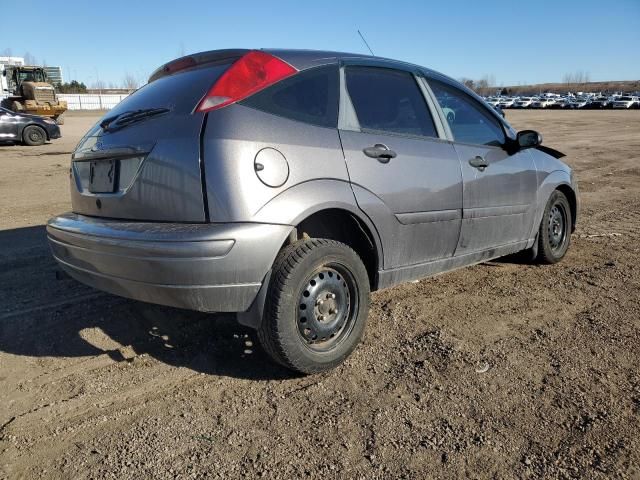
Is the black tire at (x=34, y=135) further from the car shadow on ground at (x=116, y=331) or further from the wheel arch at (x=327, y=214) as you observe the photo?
the wheel arch at (x=327, y=214)

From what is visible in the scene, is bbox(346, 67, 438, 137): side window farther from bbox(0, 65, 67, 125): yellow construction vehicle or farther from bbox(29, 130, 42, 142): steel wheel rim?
bbox(0, 65, 67, 125): yellow construction vehicle

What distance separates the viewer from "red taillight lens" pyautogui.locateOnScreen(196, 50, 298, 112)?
2695 mm

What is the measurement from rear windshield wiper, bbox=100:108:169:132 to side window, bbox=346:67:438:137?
1.13 metres

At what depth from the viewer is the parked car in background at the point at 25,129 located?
17.0m

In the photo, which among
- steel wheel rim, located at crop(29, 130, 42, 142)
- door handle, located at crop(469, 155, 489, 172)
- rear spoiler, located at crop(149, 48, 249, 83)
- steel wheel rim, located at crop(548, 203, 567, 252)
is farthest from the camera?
steel wheel rim, located at crop(29, 130, 42, 142)

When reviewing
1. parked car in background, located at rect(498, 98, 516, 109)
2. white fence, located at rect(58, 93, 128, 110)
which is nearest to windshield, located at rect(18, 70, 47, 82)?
white fence, located at rect(58, 93, 128, 110)

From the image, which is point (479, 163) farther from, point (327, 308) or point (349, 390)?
point (349, 390)

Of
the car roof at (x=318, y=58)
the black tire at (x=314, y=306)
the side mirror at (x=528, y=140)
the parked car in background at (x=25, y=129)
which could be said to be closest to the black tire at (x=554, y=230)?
the side mirror at (x=528, y=140)

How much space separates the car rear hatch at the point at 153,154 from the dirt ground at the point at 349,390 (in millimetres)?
919

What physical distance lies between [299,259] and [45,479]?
4.71ft

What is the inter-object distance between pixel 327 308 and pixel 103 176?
147 cm

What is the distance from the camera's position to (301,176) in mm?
2742

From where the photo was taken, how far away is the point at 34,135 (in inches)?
694

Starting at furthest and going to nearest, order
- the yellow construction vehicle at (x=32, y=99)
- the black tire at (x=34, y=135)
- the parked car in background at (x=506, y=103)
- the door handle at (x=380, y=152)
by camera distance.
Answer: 1. the parked car in background at (x=506, y=103)
2. the yellow construction vehicle at (x=32, y=99)
3. the black tire at (x=34, y=135)
4. the door handle at (x=380, y=152)
